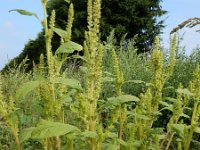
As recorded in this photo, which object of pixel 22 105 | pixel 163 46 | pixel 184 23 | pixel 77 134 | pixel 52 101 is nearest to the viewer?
pixel 77 134

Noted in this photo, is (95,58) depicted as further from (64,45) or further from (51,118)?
(51,118)

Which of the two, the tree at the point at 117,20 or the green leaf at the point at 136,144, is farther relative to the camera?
the tree at the point at 117,20

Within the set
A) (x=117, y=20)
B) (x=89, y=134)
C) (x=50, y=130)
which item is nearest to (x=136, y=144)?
(x=89, y=134)

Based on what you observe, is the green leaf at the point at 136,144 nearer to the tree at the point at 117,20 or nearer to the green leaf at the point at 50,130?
the green leaf at the point at 50,130

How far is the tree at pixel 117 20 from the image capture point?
16.7 meters

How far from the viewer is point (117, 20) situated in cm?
1738

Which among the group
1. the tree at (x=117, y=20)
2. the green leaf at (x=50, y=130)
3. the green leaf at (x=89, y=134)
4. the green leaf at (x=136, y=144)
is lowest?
the green leaf at (x=136, y=144)

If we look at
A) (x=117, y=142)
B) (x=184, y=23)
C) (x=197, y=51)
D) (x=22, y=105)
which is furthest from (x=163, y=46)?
(x=117, y=142)

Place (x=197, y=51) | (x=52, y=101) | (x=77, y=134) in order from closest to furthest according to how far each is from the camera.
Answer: (x=77, y=134) < (x=52, y=101) < (x=197, y=51)

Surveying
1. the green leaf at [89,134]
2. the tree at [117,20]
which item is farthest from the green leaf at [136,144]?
the tree at [117,20]

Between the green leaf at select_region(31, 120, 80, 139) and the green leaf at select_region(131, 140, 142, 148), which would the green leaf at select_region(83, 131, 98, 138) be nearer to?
the green leaf at select_region(31, 120, 80, 139)

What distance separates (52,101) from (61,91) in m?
0.10

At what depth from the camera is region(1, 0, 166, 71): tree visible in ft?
54.7

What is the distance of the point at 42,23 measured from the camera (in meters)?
2.42
